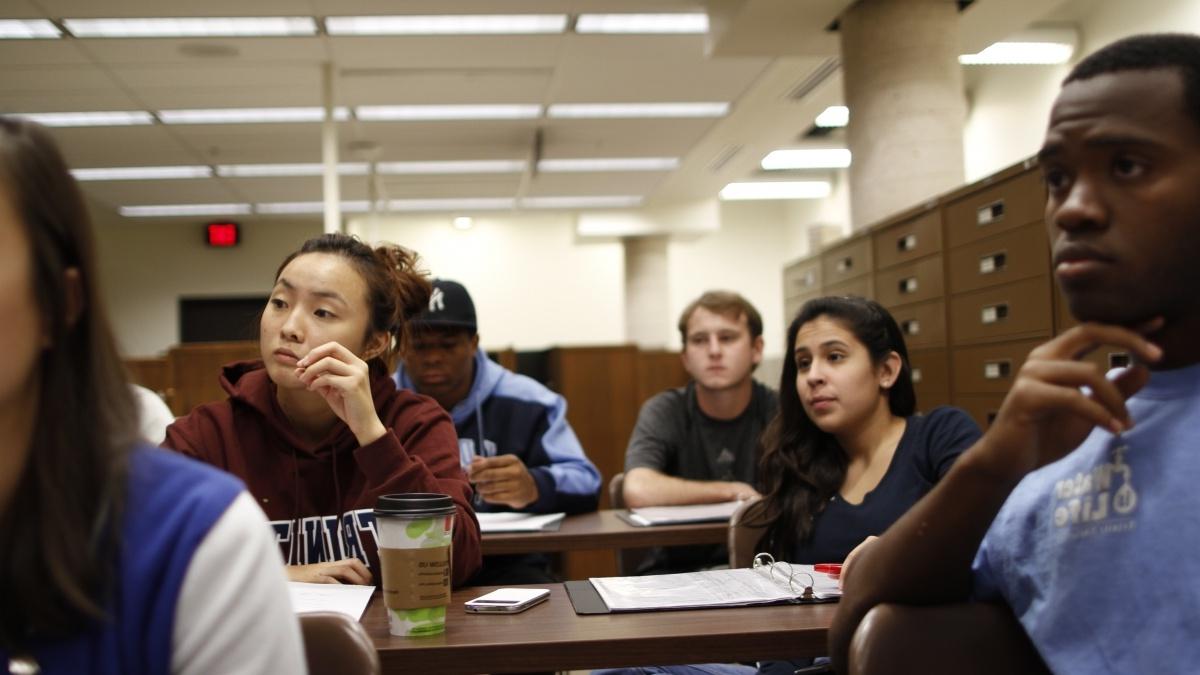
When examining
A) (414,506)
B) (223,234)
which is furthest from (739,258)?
(414,506)

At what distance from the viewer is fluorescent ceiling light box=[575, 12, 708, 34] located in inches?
235

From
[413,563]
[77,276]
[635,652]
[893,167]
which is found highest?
[893,167]

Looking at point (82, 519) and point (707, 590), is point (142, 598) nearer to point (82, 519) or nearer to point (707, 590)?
point (82, 519)

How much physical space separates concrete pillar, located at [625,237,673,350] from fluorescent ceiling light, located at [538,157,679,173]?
2.88 m

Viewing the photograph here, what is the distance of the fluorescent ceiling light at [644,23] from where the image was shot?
597cm

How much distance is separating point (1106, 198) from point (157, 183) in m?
10.5

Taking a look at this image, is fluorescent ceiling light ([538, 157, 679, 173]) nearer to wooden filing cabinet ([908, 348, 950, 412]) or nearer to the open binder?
wooden filing cabinet ([908, 348, 950, 412])

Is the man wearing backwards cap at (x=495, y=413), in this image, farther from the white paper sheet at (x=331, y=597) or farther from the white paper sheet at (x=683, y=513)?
the white paper sheet at (x=331, y=597)

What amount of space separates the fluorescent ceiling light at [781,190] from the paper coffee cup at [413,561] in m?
11.4

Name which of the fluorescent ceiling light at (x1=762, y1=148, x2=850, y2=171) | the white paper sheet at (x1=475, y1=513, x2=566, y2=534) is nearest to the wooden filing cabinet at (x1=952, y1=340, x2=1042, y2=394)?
the white paper sheet at (x1=475, y1=513, x2=566, y2=534)

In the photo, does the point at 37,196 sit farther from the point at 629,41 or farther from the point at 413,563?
the point at 629,41

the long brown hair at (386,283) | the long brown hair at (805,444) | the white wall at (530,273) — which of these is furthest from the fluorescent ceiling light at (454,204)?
the long brown hair at (805,444)

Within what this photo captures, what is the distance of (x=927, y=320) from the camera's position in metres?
4.02

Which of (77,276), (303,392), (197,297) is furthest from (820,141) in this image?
(77,276)
